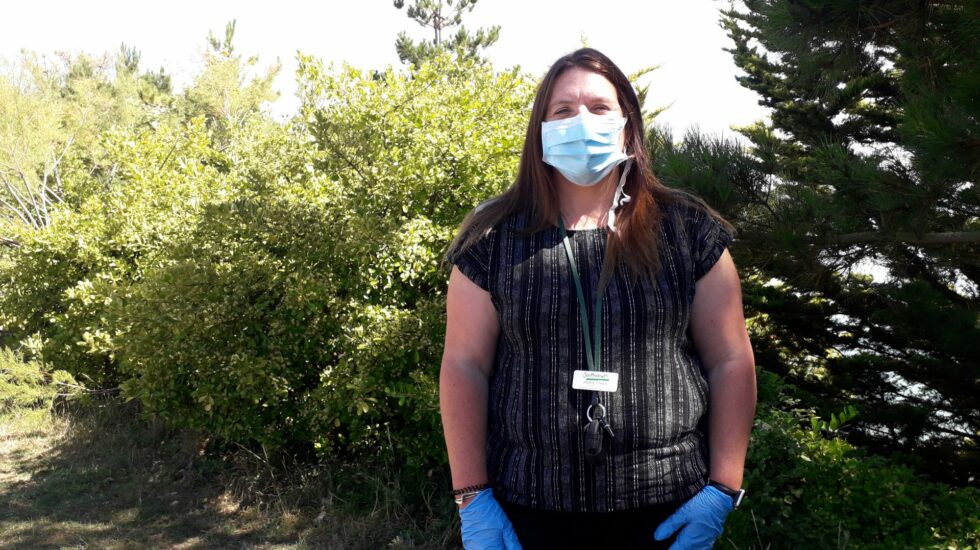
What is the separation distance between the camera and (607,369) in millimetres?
1916

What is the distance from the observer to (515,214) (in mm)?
2133

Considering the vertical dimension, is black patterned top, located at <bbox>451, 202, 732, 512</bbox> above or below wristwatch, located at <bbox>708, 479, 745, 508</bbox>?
above

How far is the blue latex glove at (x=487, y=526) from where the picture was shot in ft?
6.41

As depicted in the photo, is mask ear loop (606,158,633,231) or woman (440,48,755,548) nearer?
woman (440,48,755,548)

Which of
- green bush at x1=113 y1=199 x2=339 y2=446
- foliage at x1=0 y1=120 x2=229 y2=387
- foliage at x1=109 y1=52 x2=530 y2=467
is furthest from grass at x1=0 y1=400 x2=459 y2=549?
foliage at x1=0 y1=120 x2=229 y2=387

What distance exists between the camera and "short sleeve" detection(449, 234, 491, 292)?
2.06 metres

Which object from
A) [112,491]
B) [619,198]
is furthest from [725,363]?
[112,491]

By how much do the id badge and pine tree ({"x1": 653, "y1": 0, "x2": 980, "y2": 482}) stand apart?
264 cm

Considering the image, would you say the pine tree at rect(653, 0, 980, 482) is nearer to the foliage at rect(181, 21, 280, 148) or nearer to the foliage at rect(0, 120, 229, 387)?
the foliage at rect(0, 120, 229, 387)

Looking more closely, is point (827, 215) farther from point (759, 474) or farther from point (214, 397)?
point (214, 397)

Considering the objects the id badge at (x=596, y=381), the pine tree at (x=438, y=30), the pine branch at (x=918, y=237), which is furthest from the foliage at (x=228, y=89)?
the id badge at (x=596, y=381)

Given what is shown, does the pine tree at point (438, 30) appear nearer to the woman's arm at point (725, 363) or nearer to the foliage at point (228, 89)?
the foliage at point (228, 89)

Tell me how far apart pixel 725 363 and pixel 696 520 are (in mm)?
360

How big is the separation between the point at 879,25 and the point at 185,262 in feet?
14.9
